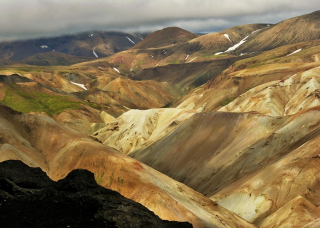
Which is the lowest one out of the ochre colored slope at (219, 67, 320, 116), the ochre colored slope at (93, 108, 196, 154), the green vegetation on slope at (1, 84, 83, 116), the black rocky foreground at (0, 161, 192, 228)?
the green vegetation on slope at (1, 84, 83, 116)

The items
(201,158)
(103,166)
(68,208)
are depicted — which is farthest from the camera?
(201,158)

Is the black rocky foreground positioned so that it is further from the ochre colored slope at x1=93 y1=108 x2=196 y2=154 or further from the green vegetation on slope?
the green vegetation on slope

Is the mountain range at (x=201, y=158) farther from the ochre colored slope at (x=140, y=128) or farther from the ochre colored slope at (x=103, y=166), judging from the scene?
the ochre colored slope at (x=140, y=128)

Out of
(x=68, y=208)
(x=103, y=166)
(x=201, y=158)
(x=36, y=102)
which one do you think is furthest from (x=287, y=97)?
(x=68, y=208)

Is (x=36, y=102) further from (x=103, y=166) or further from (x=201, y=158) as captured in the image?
(x=103, y=166)

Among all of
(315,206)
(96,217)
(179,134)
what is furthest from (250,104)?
(96,217)

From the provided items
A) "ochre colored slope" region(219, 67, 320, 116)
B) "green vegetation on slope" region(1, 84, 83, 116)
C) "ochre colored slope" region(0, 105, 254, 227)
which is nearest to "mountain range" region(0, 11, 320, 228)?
"ochre colored slope" region(0, 105, 254, 227)

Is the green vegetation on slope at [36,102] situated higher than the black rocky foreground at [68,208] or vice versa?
the black rocky foreground at [68,208]

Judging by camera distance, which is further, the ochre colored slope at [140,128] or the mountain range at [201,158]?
the ochre colored slope at [140,128]

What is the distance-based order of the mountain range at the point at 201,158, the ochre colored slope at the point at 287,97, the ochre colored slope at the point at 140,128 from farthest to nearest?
the ochre colored slope at the point at 140,128 < the ochre colored slope at the point at 287,97 < the mountain range at the point at 201,158

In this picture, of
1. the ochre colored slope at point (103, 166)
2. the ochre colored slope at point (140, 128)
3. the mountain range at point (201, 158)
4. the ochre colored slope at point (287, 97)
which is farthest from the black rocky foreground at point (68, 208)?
the ochre colored slope at point (287, 97)
